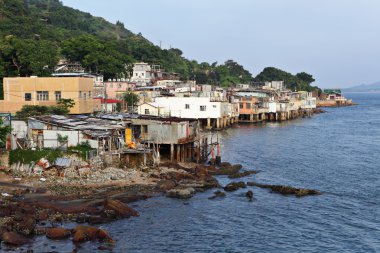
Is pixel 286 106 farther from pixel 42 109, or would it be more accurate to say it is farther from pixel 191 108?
pixel 42 109

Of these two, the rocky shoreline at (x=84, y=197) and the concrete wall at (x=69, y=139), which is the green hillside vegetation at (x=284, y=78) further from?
the concrete wall at (x=69, y=139)

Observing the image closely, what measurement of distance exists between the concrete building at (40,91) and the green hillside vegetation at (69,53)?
12118mm

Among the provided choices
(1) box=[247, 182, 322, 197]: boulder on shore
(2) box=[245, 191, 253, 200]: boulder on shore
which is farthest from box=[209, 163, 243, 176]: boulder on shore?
(2) box=[245, 191, 253, 200]: boulder on shore

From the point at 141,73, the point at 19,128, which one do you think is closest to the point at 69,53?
the point at 141,73

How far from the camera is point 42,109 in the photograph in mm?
48594

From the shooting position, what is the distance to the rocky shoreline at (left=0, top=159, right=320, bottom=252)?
88.9ft

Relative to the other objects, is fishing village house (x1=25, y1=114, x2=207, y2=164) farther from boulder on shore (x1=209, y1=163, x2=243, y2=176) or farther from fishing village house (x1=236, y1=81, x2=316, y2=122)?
fishing village house (x1=236, y1=81, x2=316, y2=122)

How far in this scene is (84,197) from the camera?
3328 centimetres

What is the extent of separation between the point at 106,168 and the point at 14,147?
7.86 m

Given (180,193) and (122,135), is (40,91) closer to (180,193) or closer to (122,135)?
(122,135)

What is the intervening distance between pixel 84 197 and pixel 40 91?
2288cm

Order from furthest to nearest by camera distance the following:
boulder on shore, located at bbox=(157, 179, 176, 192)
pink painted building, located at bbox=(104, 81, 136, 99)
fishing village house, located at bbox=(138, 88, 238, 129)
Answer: pink painted building, located at bbox=(104, 81, 136, 99), fishing village house, located at bbox=(138, 88, 238, 129), boulder on shore, located at bbox=(157, 179, 176, 192)

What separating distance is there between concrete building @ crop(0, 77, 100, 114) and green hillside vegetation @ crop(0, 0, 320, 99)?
39.8 feet

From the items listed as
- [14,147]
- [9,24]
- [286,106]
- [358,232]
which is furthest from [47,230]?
[9,24]
